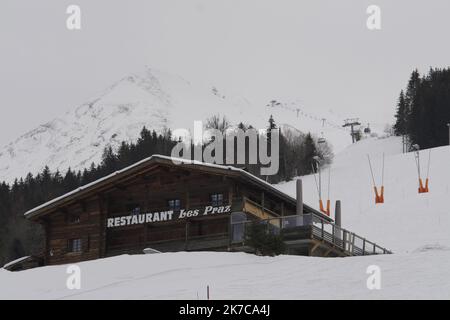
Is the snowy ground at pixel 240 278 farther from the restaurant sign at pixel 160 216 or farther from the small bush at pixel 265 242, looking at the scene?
the restaurant sign at pixel 160 216

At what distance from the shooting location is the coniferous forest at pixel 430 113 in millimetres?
98812

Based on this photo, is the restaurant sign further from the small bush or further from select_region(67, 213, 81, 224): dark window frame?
the small bush

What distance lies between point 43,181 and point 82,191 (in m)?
52.9

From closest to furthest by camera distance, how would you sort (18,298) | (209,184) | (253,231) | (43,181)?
(18,298), (253,231), (209,184), (43,181)

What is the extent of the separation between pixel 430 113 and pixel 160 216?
65.5m

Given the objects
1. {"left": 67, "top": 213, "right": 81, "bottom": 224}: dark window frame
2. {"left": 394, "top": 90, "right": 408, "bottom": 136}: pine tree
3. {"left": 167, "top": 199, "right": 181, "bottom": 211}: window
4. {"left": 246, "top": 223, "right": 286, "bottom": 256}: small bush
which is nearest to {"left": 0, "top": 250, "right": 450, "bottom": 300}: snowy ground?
{"left": 246, "top": 223, "right": 286, "bottom": 256}: small bush

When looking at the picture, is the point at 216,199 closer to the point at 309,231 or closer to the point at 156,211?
the point at 156,211

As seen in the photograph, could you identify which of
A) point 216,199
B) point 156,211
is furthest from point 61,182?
point 216,199

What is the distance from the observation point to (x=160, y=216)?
41.3 metres

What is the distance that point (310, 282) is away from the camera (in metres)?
26.0

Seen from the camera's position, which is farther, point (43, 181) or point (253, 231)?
point (43, 181)
